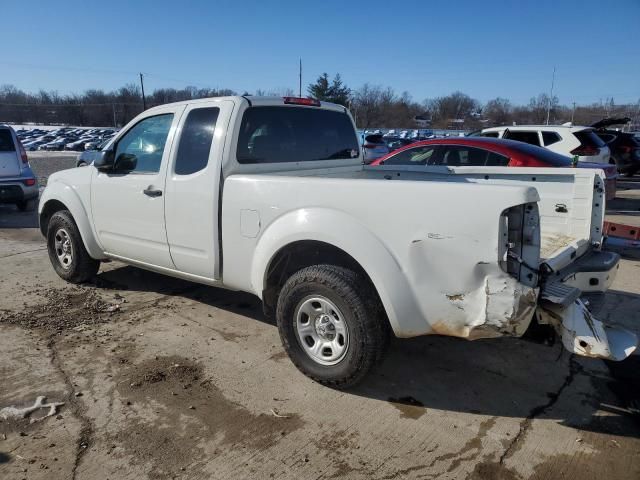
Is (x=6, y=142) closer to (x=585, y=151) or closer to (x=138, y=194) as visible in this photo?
(x=138, y=194)

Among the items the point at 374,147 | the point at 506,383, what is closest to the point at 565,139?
the point at 374,147

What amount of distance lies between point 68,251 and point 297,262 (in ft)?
10.6

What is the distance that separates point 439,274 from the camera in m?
2.76

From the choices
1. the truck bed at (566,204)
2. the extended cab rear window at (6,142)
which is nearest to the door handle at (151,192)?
the truck bed at (566,204)

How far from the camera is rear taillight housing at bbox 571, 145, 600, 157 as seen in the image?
11.5 metres

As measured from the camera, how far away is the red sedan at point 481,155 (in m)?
7.29

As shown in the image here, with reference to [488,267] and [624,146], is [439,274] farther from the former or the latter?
[624,146]

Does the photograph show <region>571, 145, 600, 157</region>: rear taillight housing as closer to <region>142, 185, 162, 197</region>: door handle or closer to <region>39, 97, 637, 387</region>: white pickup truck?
<region>39, 97, 637, 387</region>: white pickup truck

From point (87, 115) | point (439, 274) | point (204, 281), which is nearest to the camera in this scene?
point (439, 274)

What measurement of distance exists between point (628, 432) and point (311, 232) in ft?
7.38

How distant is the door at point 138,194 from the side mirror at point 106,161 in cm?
4

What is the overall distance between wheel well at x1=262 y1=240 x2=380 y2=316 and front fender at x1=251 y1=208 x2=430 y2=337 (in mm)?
117

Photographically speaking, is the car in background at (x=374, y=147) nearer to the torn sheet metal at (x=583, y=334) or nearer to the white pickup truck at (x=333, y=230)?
the white pickup truck at (x=333, y=230)

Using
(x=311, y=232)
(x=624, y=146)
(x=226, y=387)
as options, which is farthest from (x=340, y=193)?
(x=624, y=146)
